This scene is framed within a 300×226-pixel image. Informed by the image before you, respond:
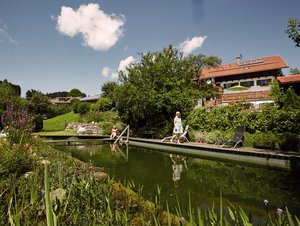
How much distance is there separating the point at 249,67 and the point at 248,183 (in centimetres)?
3146

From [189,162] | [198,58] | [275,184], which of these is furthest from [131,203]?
[198,58]

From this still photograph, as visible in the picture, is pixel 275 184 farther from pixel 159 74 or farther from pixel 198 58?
pixel 198 58

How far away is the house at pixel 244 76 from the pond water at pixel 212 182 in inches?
762

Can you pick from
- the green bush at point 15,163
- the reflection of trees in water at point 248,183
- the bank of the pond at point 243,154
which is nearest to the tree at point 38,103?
the bank of the pond at point 243,154

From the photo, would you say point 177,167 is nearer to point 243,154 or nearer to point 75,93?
point 243,154

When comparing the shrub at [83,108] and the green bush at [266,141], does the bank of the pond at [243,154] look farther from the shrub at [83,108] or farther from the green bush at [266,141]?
the shrub at [83,108]

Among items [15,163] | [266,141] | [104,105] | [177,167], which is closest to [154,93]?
[266,141]

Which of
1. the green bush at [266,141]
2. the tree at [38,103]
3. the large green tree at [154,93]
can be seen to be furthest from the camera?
the tree at [38,103]

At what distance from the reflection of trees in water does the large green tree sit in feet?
32.8

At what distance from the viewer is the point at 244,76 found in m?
34.9

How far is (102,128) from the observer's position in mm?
27188

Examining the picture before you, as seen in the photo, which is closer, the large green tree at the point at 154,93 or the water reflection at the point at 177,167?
the water reflection at the point at 177,167

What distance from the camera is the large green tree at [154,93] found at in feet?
64.9

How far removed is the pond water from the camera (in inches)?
223
